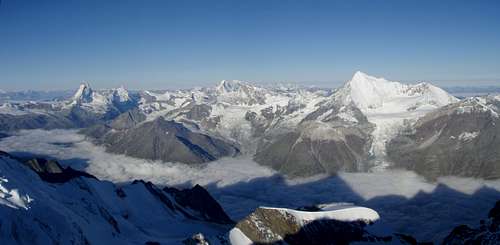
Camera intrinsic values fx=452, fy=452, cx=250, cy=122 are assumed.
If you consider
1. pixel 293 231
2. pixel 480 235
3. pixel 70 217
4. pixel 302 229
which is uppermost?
pixel 70 217

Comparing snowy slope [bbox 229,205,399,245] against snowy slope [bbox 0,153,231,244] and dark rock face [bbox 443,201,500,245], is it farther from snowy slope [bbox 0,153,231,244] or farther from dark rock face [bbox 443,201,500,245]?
snowy slope [bbox 0,153,231,244]

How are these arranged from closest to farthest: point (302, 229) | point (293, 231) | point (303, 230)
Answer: point (293, 231) → point (303, 230) → point (302, 229)

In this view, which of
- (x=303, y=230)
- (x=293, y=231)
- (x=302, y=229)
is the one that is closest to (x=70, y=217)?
(x=293, y=231)

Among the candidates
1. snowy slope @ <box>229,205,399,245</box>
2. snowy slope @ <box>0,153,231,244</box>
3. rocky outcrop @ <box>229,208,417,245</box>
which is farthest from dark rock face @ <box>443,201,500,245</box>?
snowy slope @ <box>0,153,231,244</box>

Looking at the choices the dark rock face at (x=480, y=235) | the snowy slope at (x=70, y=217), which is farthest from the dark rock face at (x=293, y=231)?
the snowy slope at (x=70, y=217)

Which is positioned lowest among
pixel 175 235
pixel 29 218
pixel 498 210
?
pixel 175 235

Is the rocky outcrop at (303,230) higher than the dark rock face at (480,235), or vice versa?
the dark rock face at (480,235)

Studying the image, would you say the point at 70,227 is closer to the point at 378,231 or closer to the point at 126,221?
the point at 126,221

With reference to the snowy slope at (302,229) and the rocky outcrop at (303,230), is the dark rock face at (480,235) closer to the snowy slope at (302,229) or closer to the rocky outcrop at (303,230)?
the rocky outcrop at (303,230)

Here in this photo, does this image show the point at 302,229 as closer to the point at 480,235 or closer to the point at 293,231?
the point at 293,231

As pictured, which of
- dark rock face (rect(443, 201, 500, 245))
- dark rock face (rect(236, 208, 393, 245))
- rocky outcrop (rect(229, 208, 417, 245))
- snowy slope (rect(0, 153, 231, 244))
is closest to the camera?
snowy slope (rect(0, 153, 231, 244))

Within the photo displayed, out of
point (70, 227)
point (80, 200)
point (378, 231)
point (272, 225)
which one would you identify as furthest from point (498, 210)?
point (80, 200)
